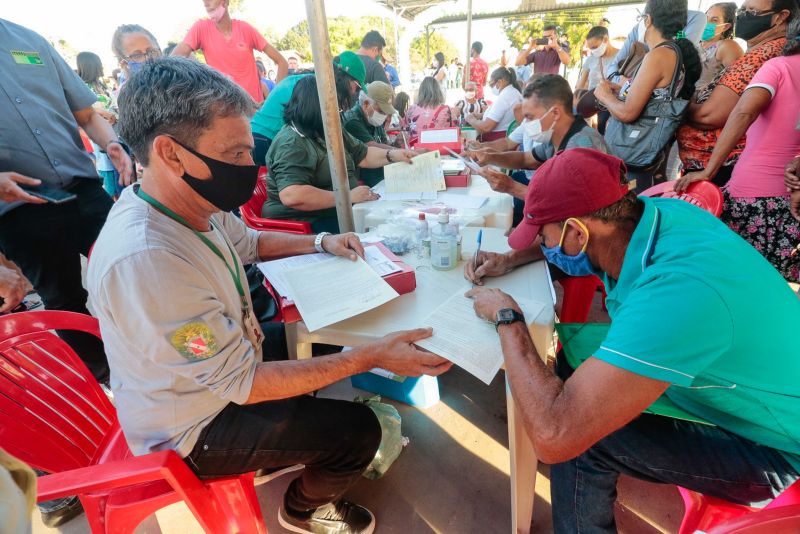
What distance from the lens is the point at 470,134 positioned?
517 centimetres

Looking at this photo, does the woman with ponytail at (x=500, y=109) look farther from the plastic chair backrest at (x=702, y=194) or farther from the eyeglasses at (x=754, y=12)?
the plastic chair backrest at (x=702, y=194)

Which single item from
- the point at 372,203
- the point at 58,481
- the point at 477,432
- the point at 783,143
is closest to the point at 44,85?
the point at 372,203

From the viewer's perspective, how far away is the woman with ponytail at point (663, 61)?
232 centimetres

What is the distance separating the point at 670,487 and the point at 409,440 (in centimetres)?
115

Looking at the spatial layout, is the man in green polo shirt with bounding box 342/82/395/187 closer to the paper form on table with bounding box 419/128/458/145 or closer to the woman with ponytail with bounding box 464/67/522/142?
the paper form on table with bounding box 419/128/458/145

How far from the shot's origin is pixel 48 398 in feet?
4.06

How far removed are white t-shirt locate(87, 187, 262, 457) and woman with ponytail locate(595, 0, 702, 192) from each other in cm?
261

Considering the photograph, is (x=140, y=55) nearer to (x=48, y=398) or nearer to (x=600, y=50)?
(x=48, y=398)

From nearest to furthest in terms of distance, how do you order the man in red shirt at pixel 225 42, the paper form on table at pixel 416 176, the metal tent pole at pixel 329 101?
the metal tent pole at pixel 329 101, the paper form on table at pixel 416 176, the man in red shirt at pixel 225 42

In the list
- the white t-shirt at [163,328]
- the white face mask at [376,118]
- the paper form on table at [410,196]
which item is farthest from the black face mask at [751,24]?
the white t-shirt at [163,328]

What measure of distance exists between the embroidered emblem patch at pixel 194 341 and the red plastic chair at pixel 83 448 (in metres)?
0.27

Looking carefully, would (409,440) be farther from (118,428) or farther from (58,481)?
(58,481)

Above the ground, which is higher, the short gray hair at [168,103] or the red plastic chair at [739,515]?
the short gray hair at [168,103]

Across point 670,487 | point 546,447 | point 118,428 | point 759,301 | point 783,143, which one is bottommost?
point 670,487
